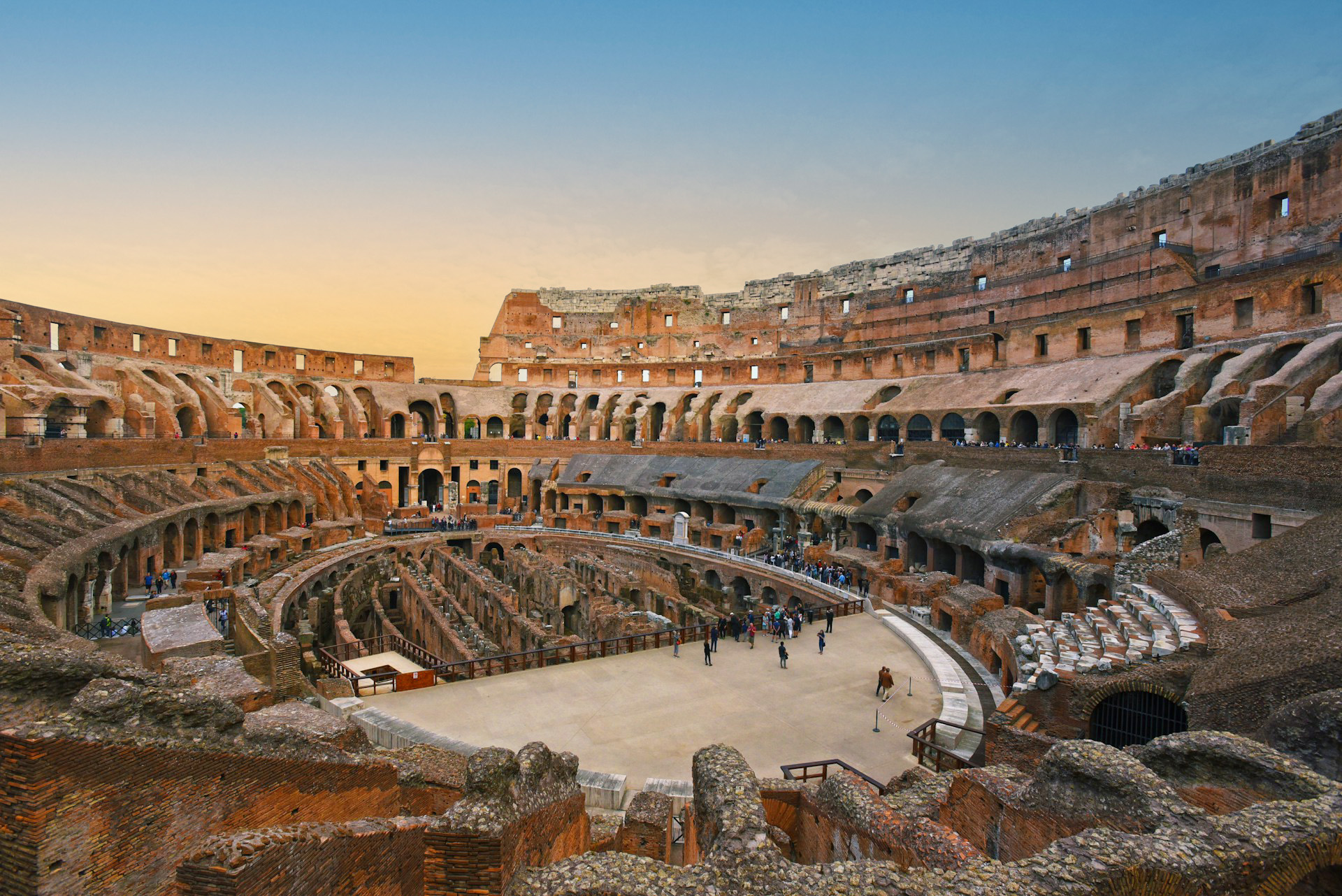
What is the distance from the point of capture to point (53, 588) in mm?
12750

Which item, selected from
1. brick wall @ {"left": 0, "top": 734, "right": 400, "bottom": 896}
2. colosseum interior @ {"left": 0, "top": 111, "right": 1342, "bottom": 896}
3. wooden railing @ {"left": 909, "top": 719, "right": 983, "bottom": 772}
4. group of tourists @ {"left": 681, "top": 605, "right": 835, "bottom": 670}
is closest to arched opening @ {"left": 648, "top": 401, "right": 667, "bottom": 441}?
colosseum interior @ {"left": 0, "top": 111, "right": 1342, "bottom": 896}

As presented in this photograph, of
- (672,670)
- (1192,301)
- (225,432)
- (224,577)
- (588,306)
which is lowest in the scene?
(672,670)

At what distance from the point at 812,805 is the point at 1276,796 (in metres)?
4.55

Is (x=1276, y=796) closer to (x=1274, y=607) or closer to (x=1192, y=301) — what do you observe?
(x=1274, y=607)

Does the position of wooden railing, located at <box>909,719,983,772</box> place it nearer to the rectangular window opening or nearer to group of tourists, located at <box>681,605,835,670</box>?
group of tourists, located at <box>681,605,835,670</box>

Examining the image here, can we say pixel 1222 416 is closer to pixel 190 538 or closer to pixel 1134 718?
pixel 1134 718

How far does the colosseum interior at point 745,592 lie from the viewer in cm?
526

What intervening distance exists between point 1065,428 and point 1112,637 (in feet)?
64.4

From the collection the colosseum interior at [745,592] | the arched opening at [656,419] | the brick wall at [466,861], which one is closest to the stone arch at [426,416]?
the colosseum interior at [745,592]

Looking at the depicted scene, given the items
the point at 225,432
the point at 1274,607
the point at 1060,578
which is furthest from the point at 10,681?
the point at 225,432

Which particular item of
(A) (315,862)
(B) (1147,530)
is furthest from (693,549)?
(A) (315,862)

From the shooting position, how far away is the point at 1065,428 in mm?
29234

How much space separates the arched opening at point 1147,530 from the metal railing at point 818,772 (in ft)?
46.1

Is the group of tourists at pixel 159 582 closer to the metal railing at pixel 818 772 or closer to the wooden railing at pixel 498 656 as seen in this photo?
the wooden railing at pixel 498 656
